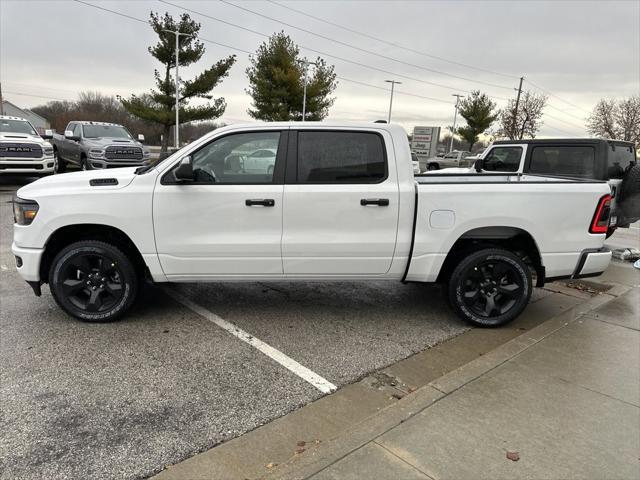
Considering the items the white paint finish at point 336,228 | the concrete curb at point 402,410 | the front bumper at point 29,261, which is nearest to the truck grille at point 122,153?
the front bumper at point 29,261

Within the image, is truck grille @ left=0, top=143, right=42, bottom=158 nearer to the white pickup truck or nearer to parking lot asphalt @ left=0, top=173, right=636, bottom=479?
parking lot asphalt @ left=0, top=173, right=636, bottom=479

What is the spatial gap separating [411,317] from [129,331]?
272 centimetres

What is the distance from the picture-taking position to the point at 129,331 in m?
4.23

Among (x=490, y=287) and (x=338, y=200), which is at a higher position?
(x=338, y=200)

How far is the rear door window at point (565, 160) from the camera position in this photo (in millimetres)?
7449

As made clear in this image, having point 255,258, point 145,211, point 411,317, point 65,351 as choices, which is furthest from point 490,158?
point 65,351

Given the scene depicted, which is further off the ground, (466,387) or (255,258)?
(255,258)

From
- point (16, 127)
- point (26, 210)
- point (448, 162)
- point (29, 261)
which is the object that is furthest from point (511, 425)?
point (448, 162)

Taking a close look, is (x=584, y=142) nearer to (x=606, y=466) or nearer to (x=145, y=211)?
(x=606, y=466)

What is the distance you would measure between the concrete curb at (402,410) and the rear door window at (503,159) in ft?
15.1

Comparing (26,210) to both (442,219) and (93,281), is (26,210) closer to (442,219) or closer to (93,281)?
(93,281)

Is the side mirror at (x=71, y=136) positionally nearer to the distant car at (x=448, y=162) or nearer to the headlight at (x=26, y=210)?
the headlight at (x=26, y=210)

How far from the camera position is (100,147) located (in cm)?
1405

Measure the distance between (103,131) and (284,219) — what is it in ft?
43.8
